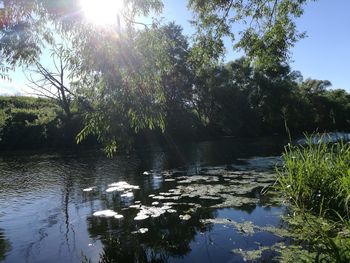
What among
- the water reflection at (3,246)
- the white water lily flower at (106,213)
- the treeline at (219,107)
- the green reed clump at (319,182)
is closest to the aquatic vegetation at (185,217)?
the white water lily flower at (106,213)

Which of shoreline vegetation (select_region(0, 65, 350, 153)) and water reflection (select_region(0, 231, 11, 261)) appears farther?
shoreline vegetation (select_region(0, 65, 350, 153))

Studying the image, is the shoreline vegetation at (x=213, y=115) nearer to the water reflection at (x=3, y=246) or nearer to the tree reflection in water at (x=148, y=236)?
the tree reflection in water at (x=148, y=236)

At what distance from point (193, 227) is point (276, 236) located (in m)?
2.35

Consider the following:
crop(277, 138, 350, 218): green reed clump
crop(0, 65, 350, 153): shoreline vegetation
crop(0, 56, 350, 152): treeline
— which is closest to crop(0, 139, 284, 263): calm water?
crop(277, 138, 350, 218): green reed clump

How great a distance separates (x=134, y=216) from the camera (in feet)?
37.6

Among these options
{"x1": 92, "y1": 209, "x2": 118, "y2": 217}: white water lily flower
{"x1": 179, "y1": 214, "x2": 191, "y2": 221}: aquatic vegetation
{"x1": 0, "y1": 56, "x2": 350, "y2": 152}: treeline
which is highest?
{"x1": 0, "y1": 56, "x2": 350, "y2": 152}: treeline

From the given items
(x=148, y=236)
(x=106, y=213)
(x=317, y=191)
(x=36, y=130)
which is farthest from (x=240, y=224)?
(x=36, y=130)

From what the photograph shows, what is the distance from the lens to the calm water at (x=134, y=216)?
27.9ft

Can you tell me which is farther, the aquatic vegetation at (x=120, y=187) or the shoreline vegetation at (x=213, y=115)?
the shoreline vegetation at (x=213, y=115)

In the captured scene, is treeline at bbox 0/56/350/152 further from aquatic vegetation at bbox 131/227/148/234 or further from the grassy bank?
the grassy bank

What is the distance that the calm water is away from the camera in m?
8.50

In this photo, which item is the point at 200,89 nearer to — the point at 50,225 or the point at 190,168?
the point at 190,168

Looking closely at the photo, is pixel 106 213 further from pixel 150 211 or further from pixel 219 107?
pixel 219 107

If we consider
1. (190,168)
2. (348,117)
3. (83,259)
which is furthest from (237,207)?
(348,117)
